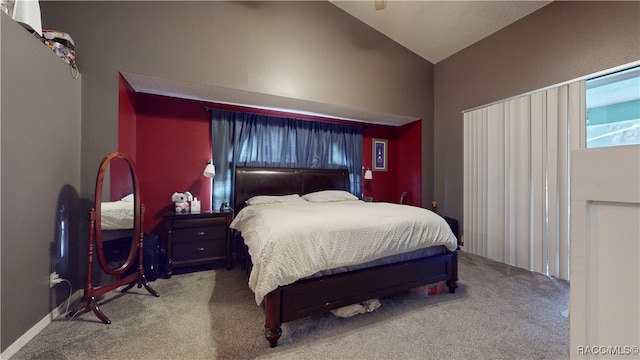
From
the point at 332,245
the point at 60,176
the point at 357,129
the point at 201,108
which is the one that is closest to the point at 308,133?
the point at 357,129

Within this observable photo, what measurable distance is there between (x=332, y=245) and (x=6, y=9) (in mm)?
2764

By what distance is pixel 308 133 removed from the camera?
157 inches

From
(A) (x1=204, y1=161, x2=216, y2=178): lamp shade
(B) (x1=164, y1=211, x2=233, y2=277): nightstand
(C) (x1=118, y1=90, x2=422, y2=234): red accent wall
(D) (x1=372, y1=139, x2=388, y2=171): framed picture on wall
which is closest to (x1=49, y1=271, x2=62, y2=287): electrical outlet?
(B) (x1=164, y1=211, x2=233, y2=277): nightstand

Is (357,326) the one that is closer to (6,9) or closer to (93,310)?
(93,310)

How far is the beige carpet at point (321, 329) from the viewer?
154 cm

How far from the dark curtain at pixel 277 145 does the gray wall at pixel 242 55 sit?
0.72 meters

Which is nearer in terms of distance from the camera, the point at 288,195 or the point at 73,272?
the point at 73,272

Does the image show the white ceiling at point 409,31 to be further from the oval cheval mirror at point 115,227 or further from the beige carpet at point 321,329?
the beige carpet at point 321,329

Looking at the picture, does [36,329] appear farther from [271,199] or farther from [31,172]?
[271,199]

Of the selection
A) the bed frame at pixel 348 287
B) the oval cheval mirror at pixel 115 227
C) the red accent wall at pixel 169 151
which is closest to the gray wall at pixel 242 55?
the oval cheval mirror at pixel 115 227

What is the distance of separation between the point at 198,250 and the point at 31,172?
158cm

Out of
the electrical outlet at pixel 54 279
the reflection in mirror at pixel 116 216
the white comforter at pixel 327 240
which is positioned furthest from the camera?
the reflection in mirror at pixel 116 216

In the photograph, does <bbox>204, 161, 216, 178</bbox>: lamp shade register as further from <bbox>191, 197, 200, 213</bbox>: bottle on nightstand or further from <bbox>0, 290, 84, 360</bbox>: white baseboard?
<bbox>0, 290, 84, 360</bbox>: white baseboard

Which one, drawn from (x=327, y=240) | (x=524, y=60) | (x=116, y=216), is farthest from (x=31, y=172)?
(x=524, y=60)
